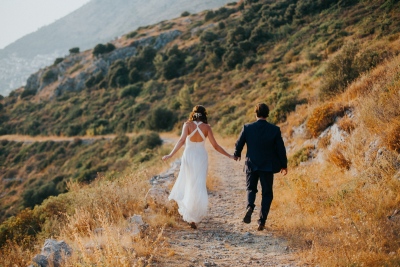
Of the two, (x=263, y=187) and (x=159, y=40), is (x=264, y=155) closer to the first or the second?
(x=263, y=187)

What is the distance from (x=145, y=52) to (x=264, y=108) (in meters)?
51.9

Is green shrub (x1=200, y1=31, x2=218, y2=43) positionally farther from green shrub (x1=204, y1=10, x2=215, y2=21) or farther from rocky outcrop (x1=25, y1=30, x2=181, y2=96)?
green shrub (x1=204, y1=10, x2=215, y2=21)

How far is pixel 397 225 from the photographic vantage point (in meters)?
4.11

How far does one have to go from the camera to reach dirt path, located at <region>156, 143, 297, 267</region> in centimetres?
446

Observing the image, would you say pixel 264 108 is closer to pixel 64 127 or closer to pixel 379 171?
pixel 379 171

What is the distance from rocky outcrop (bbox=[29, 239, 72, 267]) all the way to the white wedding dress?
2.19 meters

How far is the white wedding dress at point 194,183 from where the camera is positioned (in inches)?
227

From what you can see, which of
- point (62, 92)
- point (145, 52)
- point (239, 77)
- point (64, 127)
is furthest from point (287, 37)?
point (62, 92)

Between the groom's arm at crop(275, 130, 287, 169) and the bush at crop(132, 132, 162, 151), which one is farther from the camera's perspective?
the bush at crop(132, 132, 162, 151)

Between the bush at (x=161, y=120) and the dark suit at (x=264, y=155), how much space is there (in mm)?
30049

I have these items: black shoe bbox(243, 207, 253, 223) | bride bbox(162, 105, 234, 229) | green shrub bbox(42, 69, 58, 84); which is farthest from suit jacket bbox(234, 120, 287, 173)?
green shrub bbox(42, 69, 58, 84)

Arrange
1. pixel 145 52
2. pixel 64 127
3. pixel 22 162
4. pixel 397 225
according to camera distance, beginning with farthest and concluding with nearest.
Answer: pixel 145 52 < pixel 64 127 < pixel 22 162 < pixel 397 225

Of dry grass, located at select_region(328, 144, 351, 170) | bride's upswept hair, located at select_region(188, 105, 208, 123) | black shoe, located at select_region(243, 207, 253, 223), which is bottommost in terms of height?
dry grass, located at select_region(328, 144, 351, 170)

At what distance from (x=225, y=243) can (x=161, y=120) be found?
3104 centimetres
